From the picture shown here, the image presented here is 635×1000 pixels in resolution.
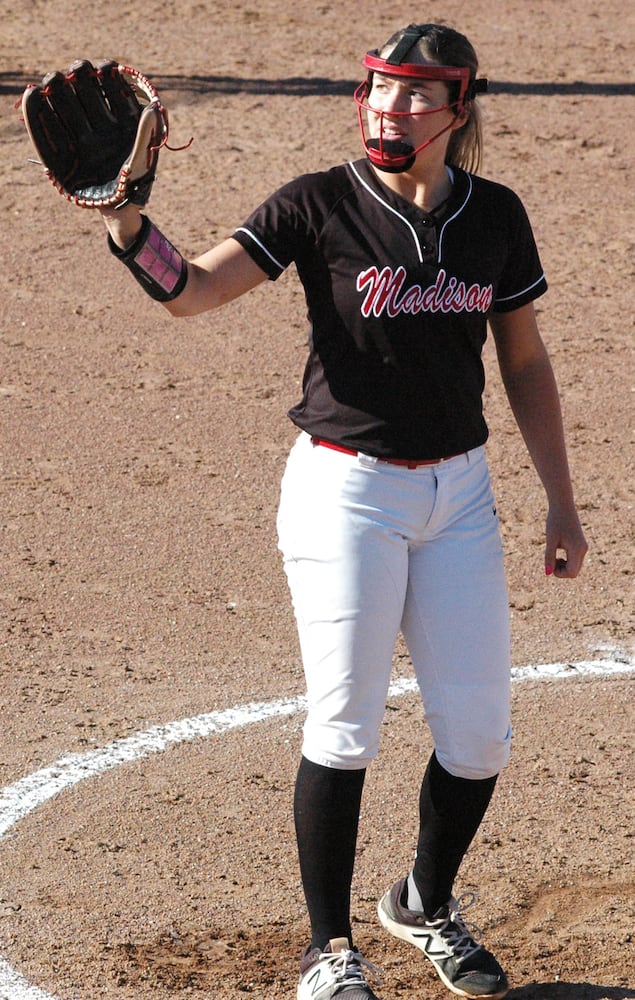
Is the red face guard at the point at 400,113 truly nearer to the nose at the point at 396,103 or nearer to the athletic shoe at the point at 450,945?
the nose at the point at 396,103

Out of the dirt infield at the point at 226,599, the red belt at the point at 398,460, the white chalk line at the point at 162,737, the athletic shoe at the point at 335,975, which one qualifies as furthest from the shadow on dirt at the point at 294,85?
the athletic shoe at the point at 335,975

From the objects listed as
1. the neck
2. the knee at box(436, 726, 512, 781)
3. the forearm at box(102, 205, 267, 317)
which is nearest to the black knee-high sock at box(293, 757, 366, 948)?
the knee at box(436, 726, 512, 781)

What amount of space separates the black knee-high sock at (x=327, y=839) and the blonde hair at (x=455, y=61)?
4.49 feet

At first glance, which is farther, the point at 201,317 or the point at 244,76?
the point at 244,76

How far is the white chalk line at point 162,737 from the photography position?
391 centimetres

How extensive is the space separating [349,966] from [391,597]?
0.77 metres

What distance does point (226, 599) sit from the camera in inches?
199

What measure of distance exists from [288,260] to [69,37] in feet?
29.0

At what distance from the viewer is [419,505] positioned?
2.92 m

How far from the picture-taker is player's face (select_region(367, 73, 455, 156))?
2893 millimetres

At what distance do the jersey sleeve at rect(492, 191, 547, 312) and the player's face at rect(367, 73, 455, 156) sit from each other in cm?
27

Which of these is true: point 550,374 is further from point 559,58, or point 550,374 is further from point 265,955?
point 559,58

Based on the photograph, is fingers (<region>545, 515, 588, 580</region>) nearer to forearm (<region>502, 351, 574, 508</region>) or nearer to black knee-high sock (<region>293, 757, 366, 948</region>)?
forearm (<region>502, 351, 574, 508</region>)

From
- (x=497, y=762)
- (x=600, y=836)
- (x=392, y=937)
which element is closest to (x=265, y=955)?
(x=392, y=937)
